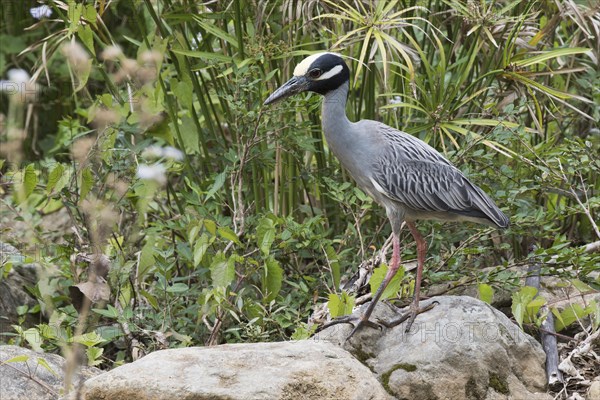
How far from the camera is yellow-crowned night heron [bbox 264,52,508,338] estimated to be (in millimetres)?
5406

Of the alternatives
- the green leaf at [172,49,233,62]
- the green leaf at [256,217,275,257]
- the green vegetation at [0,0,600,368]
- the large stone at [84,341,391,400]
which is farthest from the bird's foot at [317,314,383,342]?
the green leaf at [172,49,233,62]

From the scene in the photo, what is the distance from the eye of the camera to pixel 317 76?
5.41 metres

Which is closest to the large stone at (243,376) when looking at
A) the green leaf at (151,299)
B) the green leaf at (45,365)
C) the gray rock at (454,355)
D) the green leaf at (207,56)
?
the gray rock at (454,355)

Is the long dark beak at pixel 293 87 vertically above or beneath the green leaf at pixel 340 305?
above

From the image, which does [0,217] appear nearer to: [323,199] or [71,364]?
[323,199]

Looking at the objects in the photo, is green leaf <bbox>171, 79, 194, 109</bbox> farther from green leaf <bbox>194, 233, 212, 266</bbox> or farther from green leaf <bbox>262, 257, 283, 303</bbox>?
green leaf <bbox>262, 257, 283, 303</bbox>

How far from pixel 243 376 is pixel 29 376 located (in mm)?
1187

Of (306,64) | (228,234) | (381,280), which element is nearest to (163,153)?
(228,234)

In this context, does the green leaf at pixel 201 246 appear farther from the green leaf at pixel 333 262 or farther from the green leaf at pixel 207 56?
the green leaf at pixel 207 56

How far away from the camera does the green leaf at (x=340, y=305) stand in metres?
5.29

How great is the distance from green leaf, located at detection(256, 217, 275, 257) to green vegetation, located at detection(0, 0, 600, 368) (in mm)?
12

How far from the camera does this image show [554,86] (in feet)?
23.1

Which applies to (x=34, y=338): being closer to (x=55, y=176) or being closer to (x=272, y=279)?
(x=55, y=176)

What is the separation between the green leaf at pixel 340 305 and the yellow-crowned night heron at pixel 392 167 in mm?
298
